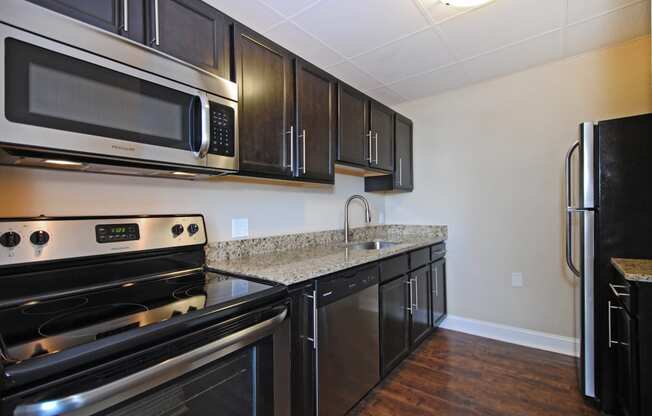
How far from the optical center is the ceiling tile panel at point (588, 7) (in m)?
1.74

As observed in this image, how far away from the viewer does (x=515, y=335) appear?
8.56 feet

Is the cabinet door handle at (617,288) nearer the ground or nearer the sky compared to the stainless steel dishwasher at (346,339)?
nearer the sky

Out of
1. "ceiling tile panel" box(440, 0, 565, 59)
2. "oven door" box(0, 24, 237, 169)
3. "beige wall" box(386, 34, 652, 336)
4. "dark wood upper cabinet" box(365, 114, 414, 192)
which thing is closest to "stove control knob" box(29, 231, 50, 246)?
"oven door" box(0, 24, 237, 169)

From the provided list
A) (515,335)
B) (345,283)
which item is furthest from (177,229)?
(515,335)

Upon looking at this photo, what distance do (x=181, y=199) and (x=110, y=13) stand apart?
0.83m

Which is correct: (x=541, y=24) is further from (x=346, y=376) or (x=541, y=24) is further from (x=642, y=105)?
(x=346, y=376)

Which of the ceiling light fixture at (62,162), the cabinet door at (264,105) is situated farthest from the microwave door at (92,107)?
the cabinet door at (264,105)

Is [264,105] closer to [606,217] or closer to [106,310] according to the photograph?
[106,310]

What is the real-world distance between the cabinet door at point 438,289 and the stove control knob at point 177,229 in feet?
6.86

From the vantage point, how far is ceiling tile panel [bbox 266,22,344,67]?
6.27ft

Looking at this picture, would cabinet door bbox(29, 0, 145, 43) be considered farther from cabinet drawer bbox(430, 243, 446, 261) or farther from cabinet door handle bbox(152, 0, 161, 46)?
cabinet drawer bbox(430, 243, 446, 261)

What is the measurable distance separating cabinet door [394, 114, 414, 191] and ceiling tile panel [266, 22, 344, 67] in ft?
3.21

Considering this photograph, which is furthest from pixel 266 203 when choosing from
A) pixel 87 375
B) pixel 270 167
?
pixel 87 375

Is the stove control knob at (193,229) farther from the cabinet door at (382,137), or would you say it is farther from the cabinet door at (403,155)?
the cabinet door at (403,155)
